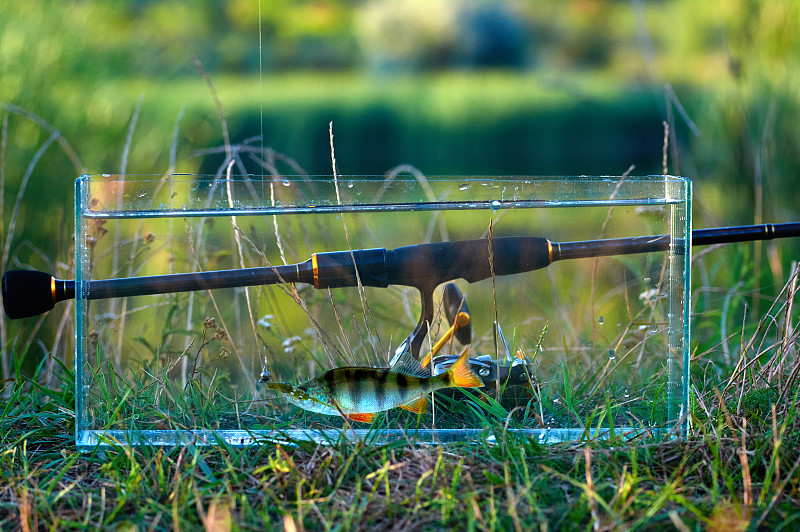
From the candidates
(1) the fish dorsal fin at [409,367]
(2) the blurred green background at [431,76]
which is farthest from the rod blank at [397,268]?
(2) the blurred green background at [431,76]

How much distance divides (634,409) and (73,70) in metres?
2.05

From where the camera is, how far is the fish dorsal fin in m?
0.96

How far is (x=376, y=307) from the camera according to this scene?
3.81ft

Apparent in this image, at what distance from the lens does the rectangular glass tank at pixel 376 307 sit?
3.32ft

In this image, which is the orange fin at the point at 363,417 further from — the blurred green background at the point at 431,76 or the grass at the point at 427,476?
the blurred green background at the point at 431,76

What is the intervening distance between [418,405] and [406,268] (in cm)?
18

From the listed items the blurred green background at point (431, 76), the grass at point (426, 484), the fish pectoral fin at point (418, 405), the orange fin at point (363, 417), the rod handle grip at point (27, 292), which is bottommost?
the grass at point (426, 484)

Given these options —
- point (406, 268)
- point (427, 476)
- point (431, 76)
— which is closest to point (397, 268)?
point (406, 268)

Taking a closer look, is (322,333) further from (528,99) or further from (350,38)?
(350,38)

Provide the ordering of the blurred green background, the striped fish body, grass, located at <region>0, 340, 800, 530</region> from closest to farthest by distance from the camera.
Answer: grass, located at <region>0, 340, 800, 530</region>, the striped fish body, the blurred green background

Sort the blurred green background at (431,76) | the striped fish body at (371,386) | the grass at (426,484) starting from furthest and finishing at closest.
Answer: the blurred green background at (431,76), the striped fish body at (371,386), the grass at (426,484)

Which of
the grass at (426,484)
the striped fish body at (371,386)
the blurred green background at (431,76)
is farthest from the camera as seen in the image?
the blurred green background at (431,76)

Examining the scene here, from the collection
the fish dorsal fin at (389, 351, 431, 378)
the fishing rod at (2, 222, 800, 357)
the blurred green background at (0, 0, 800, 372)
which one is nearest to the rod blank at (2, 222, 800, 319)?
the fishing rod at (2, 222, 800, 357)

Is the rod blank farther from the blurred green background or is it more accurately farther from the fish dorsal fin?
the blurred green background
